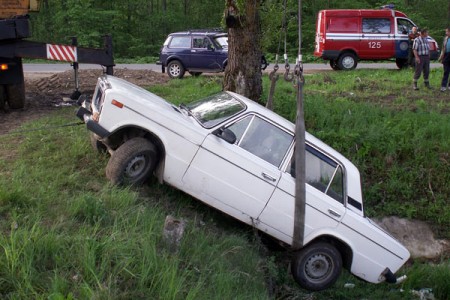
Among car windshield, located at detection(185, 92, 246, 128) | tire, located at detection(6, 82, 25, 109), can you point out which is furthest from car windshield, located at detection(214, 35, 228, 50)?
car windshield, located at detection(185, 92, 246, 128)

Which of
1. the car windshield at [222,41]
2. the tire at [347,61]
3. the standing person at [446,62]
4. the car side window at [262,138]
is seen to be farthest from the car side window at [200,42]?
the car side window at [262,138]

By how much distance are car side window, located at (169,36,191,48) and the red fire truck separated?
5.91m

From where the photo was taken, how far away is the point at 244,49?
928cm

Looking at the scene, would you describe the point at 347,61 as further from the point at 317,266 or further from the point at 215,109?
the point at 317,266

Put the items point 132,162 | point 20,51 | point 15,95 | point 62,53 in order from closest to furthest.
A: point 132,162 < point 20,51 < point 62,53 < point 15,95

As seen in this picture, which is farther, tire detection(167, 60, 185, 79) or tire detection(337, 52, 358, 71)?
tire detection(337, 52, 358, 71)

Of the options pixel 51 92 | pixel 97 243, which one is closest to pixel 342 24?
pixel 51 92

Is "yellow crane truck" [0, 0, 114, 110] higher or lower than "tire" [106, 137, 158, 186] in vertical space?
higher

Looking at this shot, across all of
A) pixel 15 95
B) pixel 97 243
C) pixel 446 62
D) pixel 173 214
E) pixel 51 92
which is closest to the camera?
pixel 97 243

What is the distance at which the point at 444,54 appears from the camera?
1434 cm

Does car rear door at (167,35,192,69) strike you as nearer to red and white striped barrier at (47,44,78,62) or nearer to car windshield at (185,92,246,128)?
red and white striped barrier at (47,44,78,62)

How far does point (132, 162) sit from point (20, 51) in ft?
15.2

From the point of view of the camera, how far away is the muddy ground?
32.0ft

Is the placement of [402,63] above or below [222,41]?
below
